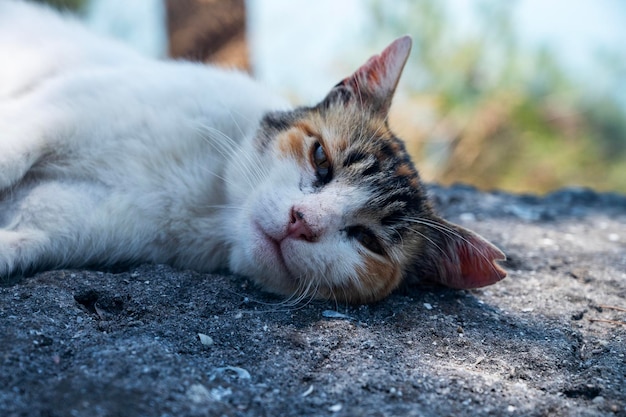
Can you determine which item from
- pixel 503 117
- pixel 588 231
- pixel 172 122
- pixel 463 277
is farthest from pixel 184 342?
pixel 503 117

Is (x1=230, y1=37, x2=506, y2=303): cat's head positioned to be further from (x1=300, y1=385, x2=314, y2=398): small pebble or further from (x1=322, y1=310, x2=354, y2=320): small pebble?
(x1=300, y1=385, x2=314, y2=398): small pebble

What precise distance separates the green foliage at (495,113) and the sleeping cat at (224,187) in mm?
4210

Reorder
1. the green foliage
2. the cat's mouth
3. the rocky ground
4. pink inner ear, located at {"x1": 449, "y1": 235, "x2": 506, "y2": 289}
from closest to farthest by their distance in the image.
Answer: the rocky ground → the cat's mouth → pink inner ear, located at {"x1": 449, "y1": 235, "x2": 506, "y2": 289} → the green foliage

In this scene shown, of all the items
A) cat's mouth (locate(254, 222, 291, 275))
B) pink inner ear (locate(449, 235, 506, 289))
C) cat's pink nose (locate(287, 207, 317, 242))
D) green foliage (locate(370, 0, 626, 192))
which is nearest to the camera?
cat's pink nose (locate(287, 207, 317, 242))

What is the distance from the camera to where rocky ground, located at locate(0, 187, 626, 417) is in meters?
1.33

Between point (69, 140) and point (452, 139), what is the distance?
520 cm

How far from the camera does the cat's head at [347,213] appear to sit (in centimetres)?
191

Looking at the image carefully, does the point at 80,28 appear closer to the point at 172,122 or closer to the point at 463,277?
the point at 172,122

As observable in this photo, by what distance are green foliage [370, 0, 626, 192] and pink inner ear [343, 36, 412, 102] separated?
3995 millimetres

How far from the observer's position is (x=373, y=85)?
7.95 ft

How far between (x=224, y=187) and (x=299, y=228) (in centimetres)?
53

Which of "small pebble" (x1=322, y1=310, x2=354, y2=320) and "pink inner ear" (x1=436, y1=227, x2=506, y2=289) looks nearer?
"small pebble" (x1=322, y1=310, x2=354, y2=320)

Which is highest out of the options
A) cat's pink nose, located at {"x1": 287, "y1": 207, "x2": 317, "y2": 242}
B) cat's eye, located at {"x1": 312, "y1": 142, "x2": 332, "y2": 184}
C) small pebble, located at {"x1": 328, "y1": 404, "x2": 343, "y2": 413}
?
cat's eye, located at {"x1": 312, "y1": 142, "x2": 332, "y2": 184}

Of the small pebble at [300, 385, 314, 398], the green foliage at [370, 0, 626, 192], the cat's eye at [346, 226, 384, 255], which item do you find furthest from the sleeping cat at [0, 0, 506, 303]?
the green foliage at [370, 0, 626, 192]
